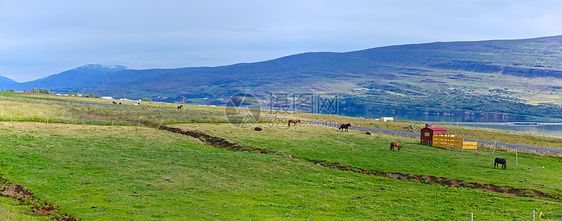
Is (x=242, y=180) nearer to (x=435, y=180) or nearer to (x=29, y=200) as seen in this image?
(x=29, y=200)

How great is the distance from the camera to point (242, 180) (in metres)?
23.5

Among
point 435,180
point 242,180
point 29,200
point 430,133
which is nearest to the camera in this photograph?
point 29,200

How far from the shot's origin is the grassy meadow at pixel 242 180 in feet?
55.1

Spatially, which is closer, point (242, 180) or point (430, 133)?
point (242, 180)

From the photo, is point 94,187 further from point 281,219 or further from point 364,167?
point 364,167

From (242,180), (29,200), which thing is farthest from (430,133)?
(29,200)

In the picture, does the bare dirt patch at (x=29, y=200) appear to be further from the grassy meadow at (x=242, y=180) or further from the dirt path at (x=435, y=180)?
the dirt path at (x=435, y=180)

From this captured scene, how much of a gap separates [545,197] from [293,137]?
1114 inches

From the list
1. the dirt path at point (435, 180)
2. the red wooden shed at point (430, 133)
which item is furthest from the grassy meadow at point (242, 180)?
the red wooden shed at point (430, 133)

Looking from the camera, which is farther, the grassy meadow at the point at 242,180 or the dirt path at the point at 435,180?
the dirt path at the point at 435,180

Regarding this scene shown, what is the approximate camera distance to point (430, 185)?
24766mm

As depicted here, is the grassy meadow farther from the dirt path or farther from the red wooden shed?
the red wooden shed

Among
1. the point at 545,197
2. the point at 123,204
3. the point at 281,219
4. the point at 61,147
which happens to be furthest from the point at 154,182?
the point at 545,197

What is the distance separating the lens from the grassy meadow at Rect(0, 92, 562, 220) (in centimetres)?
1678
